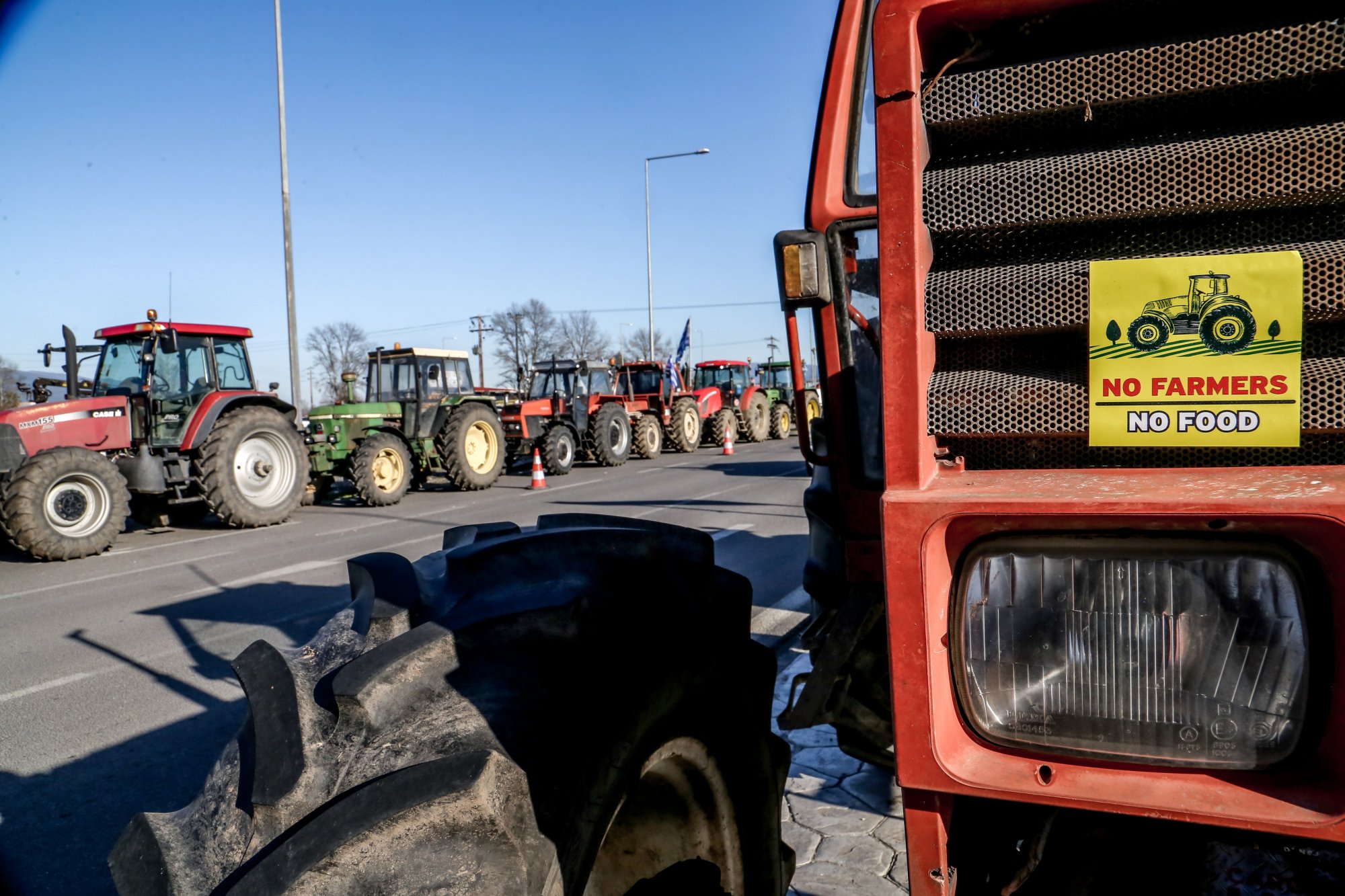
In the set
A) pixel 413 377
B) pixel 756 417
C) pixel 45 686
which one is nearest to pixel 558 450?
pixel 413 377

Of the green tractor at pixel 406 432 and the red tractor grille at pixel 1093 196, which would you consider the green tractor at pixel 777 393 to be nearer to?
the green tractor at pixel 406 432

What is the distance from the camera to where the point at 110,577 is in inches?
355

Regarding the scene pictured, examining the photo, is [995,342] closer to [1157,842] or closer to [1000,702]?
[1000,702]

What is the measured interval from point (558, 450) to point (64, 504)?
31.2 ft

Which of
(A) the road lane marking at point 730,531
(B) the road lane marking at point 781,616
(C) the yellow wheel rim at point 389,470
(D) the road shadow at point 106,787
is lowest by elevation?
(D) the road shadow at point 106,787

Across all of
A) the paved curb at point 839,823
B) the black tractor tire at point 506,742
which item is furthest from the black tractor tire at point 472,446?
the black tractor tire at point 506,742

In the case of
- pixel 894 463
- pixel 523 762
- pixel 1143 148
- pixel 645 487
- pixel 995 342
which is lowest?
pixel 645 487

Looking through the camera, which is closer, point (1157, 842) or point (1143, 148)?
point (1143, 148)

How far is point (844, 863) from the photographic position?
116 inches

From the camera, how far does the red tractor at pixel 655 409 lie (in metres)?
22.9

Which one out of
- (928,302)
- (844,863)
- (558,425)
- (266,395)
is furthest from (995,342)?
(558,425)

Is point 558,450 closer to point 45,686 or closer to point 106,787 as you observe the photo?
point 45,686

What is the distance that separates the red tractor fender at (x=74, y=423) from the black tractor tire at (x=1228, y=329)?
1195 centimetres

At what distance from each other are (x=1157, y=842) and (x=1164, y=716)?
418mm
